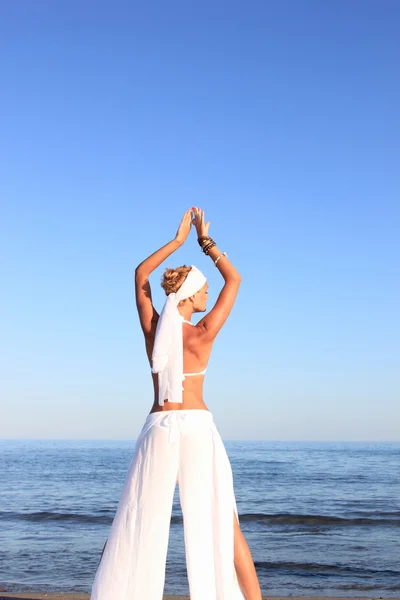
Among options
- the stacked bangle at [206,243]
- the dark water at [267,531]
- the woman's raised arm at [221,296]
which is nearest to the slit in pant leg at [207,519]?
the woman's raised arm at [221,296]

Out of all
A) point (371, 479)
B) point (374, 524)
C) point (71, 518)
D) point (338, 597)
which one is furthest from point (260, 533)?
point (371, 479)

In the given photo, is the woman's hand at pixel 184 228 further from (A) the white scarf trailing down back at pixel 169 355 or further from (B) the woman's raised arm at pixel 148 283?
(A) the white scarf trailing down back at pixel 169 355

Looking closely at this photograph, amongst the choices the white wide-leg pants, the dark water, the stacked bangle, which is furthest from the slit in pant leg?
the dark water

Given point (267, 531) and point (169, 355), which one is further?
point (267, 531)

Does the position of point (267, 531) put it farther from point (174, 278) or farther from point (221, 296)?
point (174, 278)

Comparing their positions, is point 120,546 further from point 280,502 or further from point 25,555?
point 280,502

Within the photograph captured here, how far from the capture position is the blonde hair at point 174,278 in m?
4.32

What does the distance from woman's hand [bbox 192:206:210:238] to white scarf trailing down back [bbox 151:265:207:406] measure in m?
0.61

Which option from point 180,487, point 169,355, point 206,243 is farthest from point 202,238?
point 180,487

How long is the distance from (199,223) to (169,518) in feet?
6.14

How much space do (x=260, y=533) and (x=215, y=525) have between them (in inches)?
379

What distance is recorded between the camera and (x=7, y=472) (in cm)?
2883

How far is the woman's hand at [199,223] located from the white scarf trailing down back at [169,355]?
1.99ft

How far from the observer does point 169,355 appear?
4152 mm
